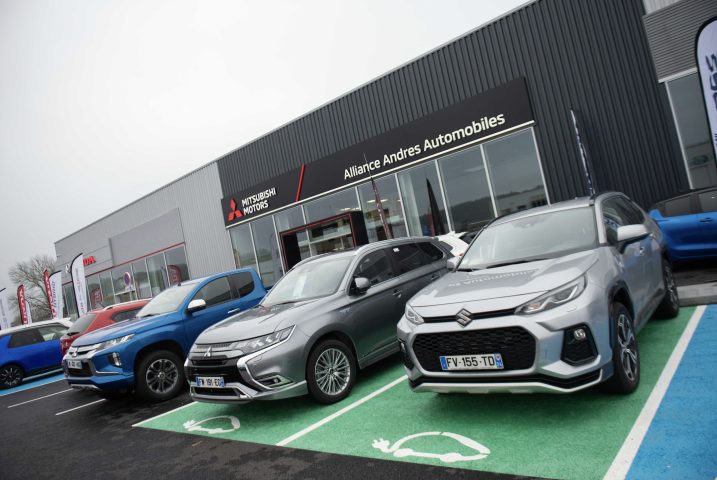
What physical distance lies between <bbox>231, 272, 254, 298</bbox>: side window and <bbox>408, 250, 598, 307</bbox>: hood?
495cm

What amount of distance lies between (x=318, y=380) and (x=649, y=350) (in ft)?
11.7

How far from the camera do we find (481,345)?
3490 millimetres

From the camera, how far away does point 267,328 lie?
4.96m

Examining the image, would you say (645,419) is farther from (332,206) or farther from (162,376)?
(332,206)

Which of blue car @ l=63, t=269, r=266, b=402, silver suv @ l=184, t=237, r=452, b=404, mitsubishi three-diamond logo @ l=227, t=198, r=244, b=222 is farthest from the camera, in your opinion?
mitsubishi three-diamond logo @ l=227, t=198, r=244, b=222

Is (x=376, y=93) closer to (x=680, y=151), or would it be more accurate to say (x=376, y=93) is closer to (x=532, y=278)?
(x=680, y=151)

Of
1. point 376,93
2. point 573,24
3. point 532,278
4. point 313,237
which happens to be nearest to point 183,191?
point 313,237

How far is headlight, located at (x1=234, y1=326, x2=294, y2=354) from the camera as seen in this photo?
484cm

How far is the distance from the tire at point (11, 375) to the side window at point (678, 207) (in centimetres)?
1666

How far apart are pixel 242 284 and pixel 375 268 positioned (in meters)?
3.52

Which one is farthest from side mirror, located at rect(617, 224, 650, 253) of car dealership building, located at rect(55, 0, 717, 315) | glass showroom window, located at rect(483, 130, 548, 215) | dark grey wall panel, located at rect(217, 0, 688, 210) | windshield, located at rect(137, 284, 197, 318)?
glass showroom window, located at rect(483, 130, 548, 215)

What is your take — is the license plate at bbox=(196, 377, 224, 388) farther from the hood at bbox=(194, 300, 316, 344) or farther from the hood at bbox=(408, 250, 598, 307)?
the hood at bbox=(408, 250, 598, 307)

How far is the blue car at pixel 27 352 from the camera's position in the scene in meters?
12.6

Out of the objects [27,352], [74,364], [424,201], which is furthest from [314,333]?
[27,352]
